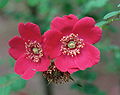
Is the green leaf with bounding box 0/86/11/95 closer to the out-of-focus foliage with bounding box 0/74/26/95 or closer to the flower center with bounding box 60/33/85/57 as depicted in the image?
the out-of-focus foliage with bounding box 0/74/26/95

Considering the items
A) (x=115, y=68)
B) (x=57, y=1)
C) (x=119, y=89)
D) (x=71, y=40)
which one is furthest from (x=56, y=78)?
(x=119, y=89)

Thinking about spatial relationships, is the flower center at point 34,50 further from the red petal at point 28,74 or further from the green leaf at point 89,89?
the green leaf at point 89,89

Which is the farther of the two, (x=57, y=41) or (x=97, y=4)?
(x=97, y=4)

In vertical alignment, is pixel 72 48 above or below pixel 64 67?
above

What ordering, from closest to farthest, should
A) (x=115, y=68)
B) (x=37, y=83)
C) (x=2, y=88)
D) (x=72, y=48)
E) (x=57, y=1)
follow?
(x=72, y=48), (x=2, y=88), (x=57, y=1), (x=115, y=68), (x=37, y=83)

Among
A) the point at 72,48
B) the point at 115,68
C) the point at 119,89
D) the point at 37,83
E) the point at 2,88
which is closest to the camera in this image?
the point at 72,48

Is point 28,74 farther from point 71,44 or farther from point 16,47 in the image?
point 71,44

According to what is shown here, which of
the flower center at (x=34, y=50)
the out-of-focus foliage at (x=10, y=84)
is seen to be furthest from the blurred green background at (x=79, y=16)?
the flower center at (x=34, y=50)

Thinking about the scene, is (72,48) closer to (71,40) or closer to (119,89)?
(71,40)
